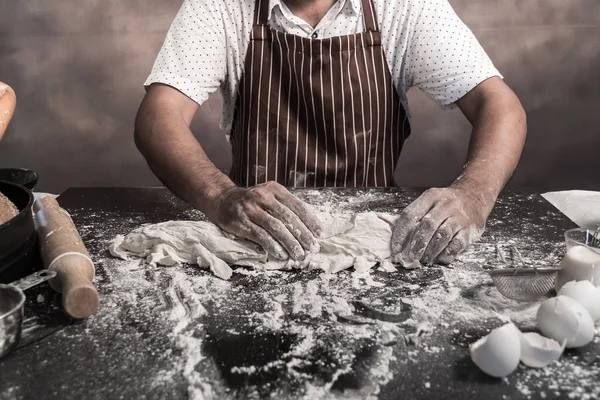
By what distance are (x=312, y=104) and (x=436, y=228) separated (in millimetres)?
846

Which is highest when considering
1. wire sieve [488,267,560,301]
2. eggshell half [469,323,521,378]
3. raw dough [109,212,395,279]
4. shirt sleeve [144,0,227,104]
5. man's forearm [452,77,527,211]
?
shirt sleeve [144,0,227,104]

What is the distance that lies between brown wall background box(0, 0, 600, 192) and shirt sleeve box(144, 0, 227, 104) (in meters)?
1.18

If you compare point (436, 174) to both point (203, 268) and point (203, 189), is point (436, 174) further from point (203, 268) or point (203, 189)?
point (203, 268)

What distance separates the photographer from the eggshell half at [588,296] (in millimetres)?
1062

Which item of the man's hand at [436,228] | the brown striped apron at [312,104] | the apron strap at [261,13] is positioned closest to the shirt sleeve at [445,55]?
the brown striped apron at [312,104]

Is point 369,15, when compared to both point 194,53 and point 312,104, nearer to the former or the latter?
point 312,104

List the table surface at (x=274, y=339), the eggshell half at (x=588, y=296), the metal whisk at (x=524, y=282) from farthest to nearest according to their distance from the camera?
the metal whisk at (x=524, y=282), the eggshell half at (x=588, y=296), the table surface at (x=274, y=339)

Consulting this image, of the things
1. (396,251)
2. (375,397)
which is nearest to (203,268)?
(396,251)

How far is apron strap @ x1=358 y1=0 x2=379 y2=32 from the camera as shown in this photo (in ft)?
6.91

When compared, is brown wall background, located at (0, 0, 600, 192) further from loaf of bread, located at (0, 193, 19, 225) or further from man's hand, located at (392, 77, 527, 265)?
loaf of bread, located at (0, 193, 19, 225)

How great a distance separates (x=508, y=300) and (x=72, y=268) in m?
0.86

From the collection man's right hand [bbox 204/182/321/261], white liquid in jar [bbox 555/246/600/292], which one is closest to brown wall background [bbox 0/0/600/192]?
man's right hand [bbox 204/182/321/261]

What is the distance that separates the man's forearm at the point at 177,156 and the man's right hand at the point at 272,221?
0.47ft

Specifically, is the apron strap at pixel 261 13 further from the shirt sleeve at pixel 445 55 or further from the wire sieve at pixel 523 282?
the wire sieve at pixel 523 282
